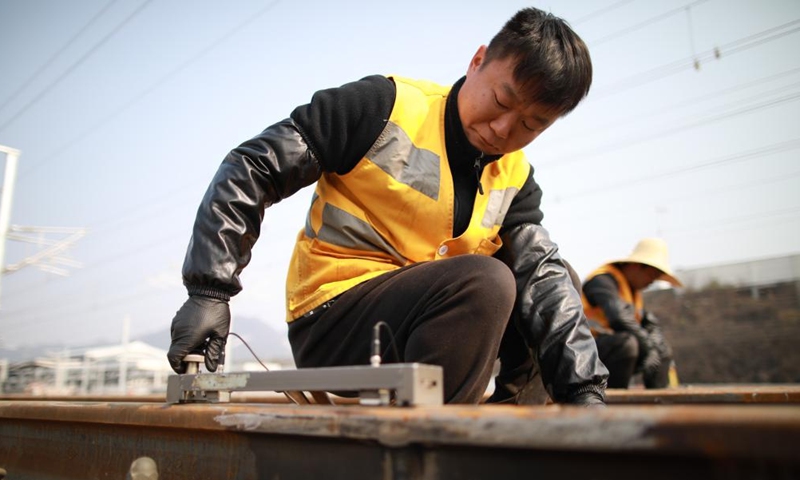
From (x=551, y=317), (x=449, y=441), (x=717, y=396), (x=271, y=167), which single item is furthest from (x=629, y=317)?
(x=449, y=441)

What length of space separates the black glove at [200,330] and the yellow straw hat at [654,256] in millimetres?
4548

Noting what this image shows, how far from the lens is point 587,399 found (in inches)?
→ 72.6

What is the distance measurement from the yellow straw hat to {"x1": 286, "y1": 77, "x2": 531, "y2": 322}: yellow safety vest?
12.5ft

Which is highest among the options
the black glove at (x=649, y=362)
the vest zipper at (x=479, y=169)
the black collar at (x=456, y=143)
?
the black collar at (x=456, y=143)

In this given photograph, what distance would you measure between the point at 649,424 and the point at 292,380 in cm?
80

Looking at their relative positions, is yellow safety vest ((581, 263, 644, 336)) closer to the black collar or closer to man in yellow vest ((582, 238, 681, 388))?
man in yellow vest ((582, 238, 681, 388))

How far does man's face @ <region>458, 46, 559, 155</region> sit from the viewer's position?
1.92 metres

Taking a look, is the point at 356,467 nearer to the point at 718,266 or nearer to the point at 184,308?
the point at 184,308

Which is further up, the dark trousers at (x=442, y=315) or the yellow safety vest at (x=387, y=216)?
the yellow safety vest at (x=387, y=216)

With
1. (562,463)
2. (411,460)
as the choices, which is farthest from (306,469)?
(562,463)

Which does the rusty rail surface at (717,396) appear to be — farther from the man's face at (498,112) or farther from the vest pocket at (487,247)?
the man's face at (498,112)

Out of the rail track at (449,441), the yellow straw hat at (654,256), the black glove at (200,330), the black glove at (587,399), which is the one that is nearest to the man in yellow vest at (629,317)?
the yellow straw hat at (654,256)

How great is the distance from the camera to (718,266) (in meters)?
21.8

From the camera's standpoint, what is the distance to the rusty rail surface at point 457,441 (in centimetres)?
63
